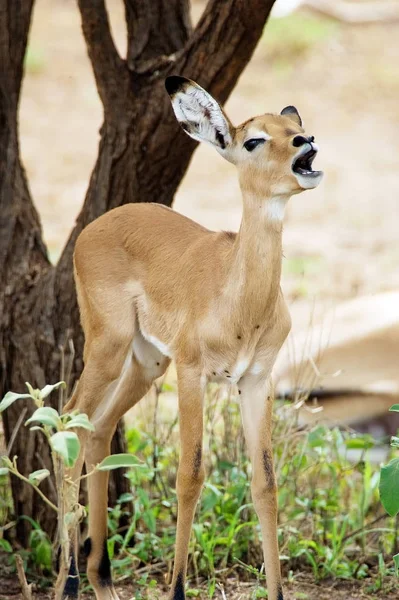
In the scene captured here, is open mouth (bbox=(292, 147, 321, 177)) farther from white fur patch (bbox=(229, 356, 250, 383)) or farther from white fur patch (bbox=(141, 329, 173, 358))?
white fur patch (bbox=(141, 329, 173, 358))

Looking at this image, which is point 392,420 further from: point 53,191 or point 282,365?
point 53,191

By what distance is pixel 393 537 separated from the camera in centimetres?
570

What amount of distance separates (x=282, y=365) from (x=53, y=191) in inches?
199

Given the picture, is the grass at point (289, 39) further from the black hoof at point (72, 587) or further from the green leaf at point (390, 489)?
the green leaf at point (390, 489)

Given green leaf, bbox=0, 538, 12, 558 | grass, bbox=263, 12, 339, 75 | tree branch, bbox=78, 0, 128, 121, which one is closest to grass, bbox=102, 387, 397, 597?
green leaf, bbox=0, 538, 12, 558

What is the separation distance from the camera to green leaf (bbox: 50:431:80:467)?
332cm

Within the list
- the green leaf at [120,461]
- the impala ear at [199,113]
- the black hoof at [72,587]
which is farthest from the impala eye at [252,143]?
the black hoof at [72,587]

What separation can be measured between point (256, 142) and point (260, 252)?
389 mm

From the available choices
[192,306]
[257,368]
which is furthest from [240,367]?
[192,306]

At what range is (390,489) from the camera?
13.0ft

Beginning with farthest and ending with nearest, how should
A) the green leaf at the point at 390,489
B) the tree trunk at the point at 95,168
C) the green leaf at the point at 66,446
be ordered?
1. the tree trunk at the point at 95,168
2. the green leaf at the point at 390,489
3. the green leaf at the point at 66,446

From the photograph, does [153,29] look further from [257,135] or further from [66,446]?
[66,446]

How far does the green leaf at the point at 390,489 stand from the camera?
392 cm

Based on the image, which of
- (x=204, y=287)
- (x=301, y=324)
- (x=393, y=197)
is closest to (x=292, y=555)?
(x=204, y=287)
